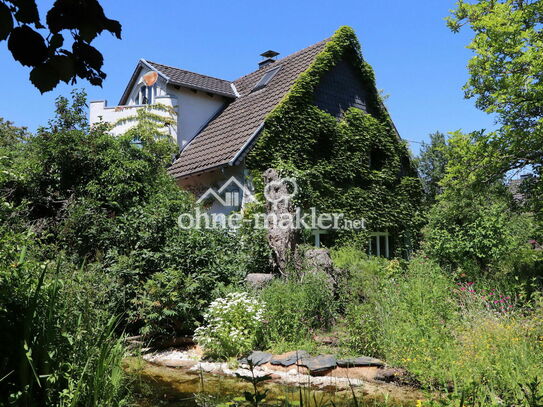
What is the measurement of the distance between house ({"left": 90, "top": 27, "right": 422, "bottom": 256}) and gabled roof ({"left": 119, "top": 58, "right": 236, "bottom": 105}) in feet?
0.18

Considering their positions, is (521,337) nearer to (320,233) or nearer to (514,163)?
(514,163)

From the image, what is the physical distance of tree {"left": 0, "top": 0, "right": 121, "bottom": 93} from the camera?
2.42 meters

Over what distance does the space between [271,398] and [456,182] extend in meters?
8.36

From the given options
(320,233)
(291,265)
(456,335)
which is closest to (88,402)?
(456,335)

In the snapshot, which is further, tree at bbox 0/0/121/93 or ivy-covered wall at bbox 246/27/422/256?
ivy-covered wall at bbox 246/27/422/256

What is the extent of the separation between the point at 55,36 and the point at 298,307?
6.65 meters

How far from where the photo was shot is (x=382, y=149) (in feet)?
55.8

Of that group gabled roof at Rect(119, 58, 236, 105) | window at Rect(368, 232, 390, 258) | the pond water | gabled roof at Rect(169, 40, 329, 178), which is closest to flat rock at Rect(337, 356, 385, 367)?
the pond water

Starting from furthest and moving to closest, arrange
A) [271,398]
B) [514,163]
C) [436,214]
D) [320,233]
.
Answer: [320,233] → [436,214] → [514,163] → [271,398]

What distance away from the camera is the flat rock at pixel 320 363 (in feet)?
21.8

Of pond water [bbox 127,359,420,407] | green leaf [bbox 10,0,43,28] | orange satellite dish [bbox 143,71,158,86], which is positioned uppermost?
orange satellite dish [bbox 143,71,158,86]

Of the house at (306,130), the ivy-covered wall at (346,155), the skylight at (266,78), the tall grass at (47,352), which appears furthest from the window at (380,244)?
the tall grass at (47,352)

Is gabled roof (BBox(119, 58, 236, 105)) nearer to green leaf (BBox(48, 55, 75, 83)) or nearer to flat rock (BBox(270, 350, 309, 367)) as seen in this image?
flat rock (BBox(270, 350, 309, 367))

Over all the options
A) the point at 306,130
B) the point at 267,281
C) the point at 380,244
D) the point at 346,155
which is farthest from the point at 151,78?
the point at 267,281
